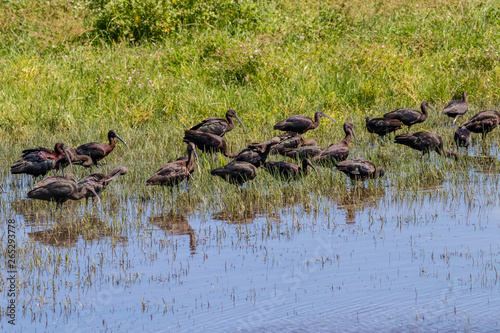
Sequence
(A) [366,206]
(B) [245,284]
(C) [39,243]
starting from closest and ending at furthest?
(B) [245,284]
(C) [39,243]
(A) [366,206]

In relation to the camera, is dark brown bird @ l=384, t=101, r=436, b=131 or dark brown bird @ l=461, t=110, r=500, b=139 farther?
dark brown bird @ l=384, t=101, r=436, b=131

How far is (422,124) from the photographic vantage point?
575 inches

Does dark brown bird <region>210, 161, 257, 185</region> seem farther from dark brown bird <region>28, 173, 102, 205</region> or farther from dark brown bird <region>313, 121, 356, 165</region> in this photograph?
dark brown bird <region>28, 173, 102, 205</region>

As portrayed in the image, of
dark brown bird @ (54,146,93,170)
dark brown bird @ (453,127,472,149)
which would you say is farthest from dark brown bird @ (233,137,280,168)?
dark brown bird @ (453,127,472,149)

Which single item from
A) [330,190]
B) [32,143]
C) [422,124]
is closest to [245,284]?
[330,190]

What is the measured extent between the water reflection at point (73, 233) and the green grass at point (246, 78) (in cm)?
146

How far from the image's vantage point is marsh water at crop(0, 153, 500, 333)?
575 centimetres

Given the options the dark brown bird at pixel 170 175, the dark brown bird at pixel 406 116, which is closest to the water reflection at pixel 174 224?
the dark brown bird at pixel 170 175

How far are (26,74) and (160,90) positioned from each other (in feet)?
10.6

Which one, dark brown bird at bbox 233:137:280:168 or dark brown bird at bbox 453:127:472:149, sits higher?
dark brown bird at bbox 453:127:472:149

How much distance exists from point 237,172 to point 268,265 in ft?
11.2

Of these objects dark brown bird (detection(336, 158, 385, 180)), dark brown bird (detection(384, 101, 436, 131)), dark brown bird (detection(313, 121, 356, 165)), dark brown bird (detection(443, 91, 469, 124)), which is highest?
dark brown bird (detection(443, 91, 469, 124))

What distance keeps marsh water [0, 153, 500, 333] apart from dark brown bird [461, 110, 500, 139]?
3209mm

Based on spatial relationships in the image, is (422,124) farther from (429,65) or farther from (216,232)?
(216,232)
